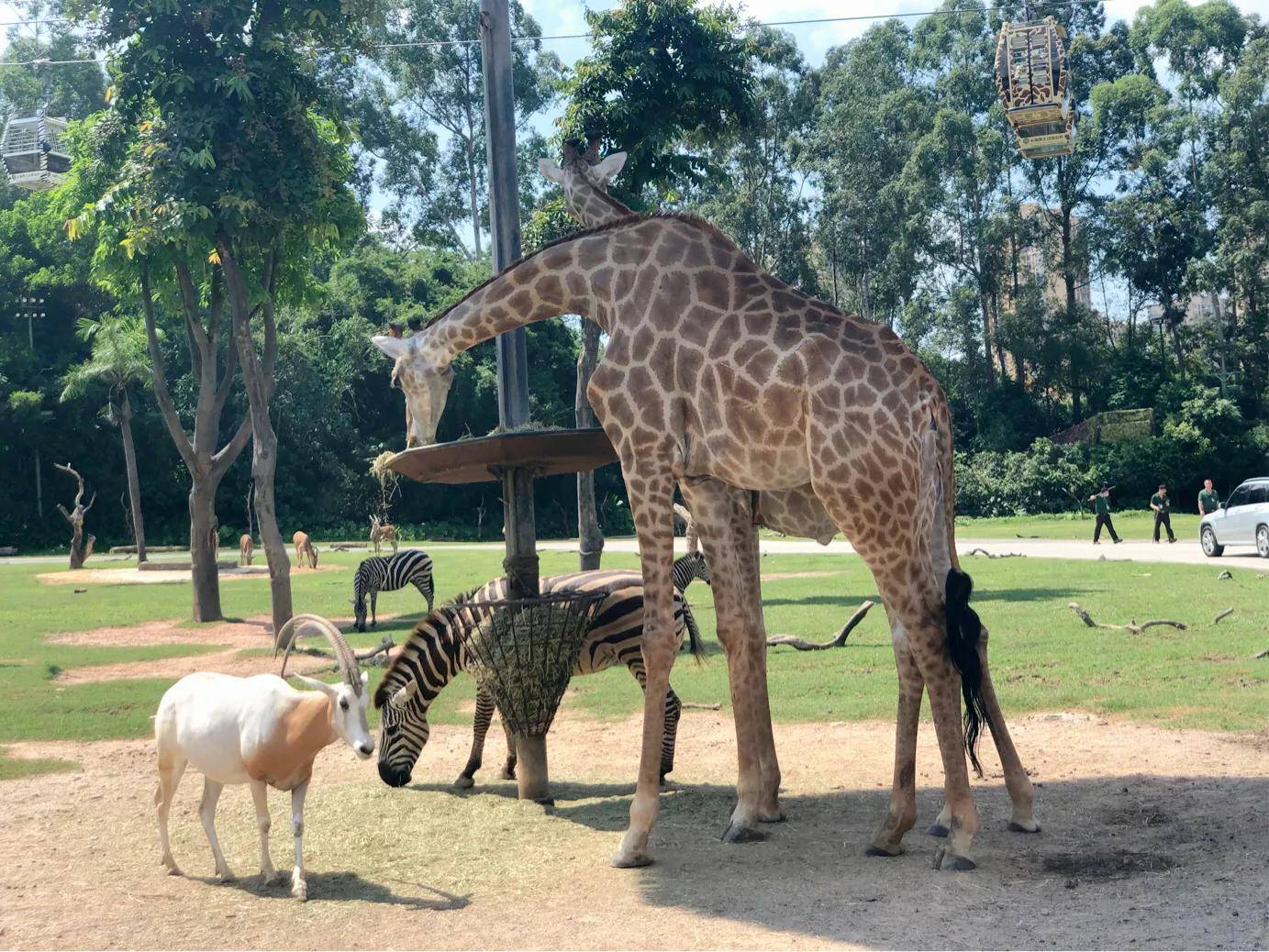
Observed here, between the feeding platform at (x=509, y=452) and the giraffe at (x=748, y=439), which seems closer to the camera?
the giraffe at (x=748, y=439)

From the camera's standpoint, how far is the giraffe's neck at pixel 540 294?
26.3 ft

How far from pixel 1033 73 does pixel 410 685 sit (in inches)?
518

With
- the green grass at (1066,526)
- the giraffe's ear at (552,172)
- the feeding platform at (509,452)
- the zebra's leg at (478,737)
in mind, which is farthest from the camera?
the green grass at (1066,526)

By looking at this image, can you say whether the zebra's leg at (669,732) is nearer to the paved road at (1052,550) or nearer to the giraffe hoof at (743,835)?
the giraffe hoof at (743,835)

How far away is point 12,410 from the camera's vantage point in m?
47.0

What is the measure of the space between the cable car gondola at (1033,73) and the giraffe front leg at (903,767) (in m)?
12.4

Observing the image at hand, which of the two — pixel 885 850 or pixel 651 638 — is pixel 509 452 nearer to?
pixel 651 638

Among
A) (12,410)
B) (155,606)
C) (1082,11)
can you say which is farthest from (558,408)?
(1082,11)

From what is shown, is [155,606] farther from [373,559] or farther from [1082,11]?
[1082,11]

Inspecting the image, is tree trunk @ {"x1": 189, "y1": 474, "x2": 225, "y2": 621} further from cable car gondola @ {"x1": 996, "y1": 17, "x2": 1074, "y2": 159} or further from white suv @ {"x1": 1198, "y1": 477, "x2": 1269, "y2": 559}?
white suv @ {"x1": 1198, "y1": 477, "x2": 1269, "y2": 559}

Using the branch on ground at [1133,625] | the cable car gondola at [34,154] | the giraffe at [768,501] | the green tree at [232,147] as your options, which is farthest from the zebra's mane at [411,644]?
the cable car gondola at [34,154]

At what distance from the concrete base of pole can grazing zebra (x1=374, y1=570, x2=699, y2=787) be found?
0.88 ft

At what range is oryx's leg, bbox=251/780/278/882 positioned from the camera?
6.69 m

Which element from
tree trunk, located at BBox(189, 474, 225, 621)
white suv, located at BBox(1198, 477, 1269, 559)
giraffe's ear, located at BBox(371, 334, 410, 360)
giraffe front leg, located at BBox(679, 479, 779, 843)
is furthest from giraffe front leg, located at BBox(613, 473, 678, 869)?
white suv, located at BBox(1198, 477, 1269, 559)
